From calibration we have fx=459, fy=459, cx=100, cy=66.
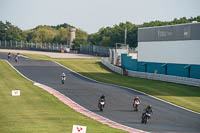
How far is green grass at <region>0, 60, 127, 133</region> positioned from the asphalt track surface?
2.50 m

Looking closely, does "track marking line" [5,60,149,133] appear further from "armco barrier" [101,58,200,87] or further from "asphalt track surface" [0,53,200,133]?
"armco barrier" [101,58,200,87]

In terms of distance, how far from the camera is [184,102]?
41.5 m

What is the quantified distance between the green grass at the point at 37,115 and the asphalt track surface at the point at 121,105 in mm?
2503

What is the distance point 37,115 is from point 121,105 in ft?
32.9

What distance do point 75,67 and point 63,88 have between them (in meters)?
27.7

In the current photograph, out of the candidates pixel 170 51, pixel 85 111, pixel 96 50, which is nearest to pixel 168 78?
pixel 170 51

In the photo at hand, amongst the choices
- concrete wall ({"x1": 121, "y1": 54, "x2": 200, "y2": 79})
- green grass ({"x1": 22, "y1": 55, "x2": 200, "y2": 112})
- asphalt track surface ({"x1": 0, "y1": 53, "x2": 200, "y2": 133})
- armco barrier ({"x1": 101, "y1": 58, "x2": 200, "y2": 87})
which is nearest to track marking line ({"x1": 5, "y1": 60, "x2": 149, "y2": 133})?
asphalt track surface ({"x1": 0, "y1": 53, "x2": 200, "y2": 133})

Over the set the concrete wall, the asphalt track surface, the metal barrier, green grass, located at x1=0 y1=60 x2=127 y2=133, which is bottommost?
the asphalt track surface

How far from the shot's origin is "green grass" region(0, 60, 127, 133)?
2526cm

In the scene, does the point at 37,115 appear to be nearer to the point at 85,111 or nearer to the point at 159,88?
the point at 85,111

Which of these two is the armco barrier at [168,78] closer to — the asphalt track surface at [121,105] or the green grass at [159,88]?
the green grass at [159,88]

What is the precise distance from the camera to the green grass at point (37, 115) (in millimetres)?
25263

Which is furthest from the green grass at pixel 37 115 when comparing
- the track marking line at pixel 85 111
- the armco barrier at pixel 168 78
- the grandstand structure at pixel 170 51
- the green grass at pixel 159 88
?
the grandstand structure at pixel 170 51

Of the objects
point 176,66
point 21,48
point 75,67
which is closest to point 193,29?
point 176,66
